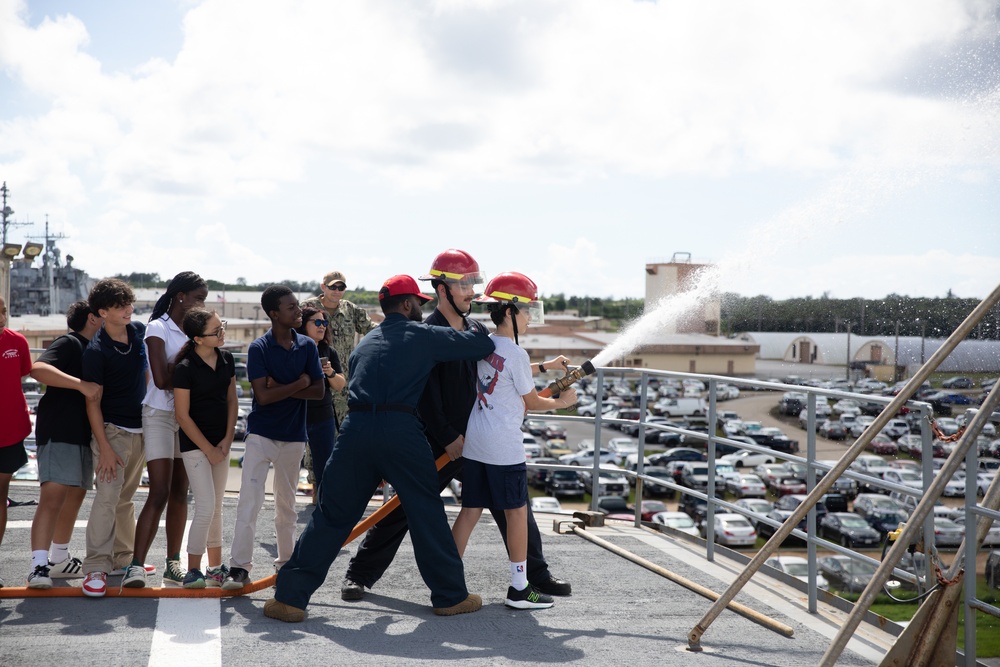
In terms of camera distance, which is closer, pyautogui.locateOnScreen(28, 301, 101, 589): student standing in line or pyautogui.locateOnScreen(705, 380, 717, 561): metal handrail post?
pyautogui.locateOnScreen(28, 301, 101, 589): student standing in line

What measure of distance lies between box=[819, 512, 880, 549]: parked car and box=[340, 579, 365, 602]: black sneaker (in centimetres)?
3151

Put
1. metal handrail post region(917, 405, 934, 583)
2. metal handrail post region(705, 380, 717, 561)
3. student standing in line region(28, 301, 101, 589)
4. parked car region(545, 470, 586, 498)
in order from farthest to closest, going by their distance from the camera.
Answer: parked car region(545, 470, 586, 498), metal handrail post region(705, 380, 717, 561), student standing in line region(28, 301, 101, 589), metal handrail post region(917, 405, 934, 583)

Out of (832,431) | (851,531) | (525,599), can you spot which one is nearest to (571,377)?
(525,599)

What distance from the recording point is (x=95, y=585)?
5027 mm

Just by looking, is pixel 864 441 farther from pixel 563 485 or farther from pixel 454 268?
pixel 563 485

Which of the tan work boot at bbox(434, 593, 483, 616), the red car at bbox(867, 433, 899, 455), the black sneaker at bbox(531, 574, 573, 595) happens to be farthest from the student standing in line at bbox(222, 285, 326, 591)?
Result: the red car at bbox(867, 433, 899, 455)

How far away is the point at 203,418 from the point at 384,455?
3.99ft

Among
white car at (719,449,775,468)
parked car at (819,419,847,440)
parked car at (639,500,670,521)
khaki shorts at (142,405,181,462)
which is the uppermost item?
khaki shorts at (142,405,181,462)

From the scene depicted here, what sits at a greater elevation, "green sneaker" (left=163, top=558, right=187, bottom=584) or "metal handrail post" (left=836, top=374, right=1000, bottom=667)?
"metal handrail post" (left=836, top=374, right=1000, bottom=667)

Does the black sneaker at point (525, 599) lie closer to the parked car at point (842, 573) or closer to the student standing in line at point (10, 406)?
the student standing in line at point (10, 406)

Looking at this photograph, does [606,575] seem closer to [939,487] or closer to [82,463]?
[939,487]

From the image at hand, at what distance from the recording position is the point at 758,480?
45.6 meters

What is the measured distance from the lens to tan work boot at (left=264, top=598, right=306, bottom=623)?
15.6 feet

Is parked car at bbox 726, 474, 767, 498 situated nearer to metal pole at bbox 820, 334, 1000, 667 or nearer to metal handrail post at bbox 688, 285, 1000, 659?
metal handrail post at bbox 688, 285, 1000, 659
